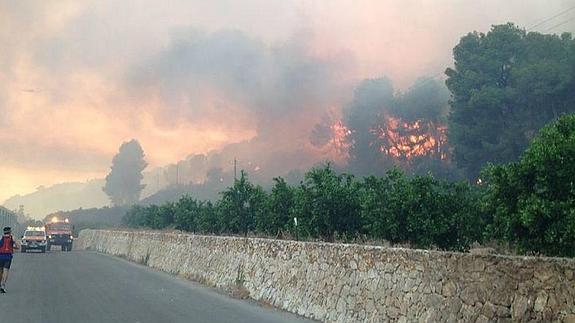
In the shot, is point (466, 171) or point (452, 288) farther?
point (466, 171)

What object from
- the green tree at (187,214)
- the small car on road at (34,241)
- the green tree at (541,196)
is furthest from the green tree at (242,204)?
the small car on road at (34,241)

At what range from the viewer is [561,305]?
7.93 m

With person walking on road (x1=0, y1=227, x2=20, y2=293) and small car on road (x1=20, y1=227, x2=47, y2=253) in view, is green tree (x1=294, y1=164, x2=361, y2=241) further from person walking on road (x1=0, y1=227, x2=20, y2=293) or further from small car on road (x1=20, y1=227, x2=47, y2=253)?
small car on road (x1=20, y1=227, x2=47, y2=253)

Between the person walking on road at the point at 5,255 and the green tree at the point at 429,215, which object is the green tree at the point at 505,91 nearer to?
the green tree at the point at 429,215

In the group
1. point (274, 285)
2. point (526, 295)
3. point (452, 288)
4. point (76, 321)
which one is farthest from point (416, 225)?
point (76, 321)

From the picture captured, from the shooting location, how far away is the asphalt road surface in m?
14.4

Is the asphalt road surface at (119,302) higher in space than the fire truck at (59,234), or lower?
lower

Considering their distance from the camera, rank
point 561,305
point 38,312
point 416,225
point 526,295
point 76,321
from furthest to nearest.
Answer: point 416,225 → point 38,312 → point 76,321 → point 526,295 → point 561,305

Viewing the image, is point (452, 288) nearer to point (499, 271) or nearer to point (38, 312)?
point (499, 271)

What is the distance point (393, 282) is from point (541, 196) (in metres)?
3.42

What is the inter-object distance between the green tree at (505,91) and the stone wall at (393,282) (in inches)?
1669

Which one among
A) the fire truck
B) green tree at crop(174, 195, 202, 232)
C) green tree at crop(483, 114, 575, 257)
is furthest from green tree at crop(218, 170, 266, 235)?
the fire truck

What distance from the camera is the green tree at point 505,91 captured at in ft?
183

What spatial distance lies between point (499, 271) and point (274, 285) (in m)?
9.69
